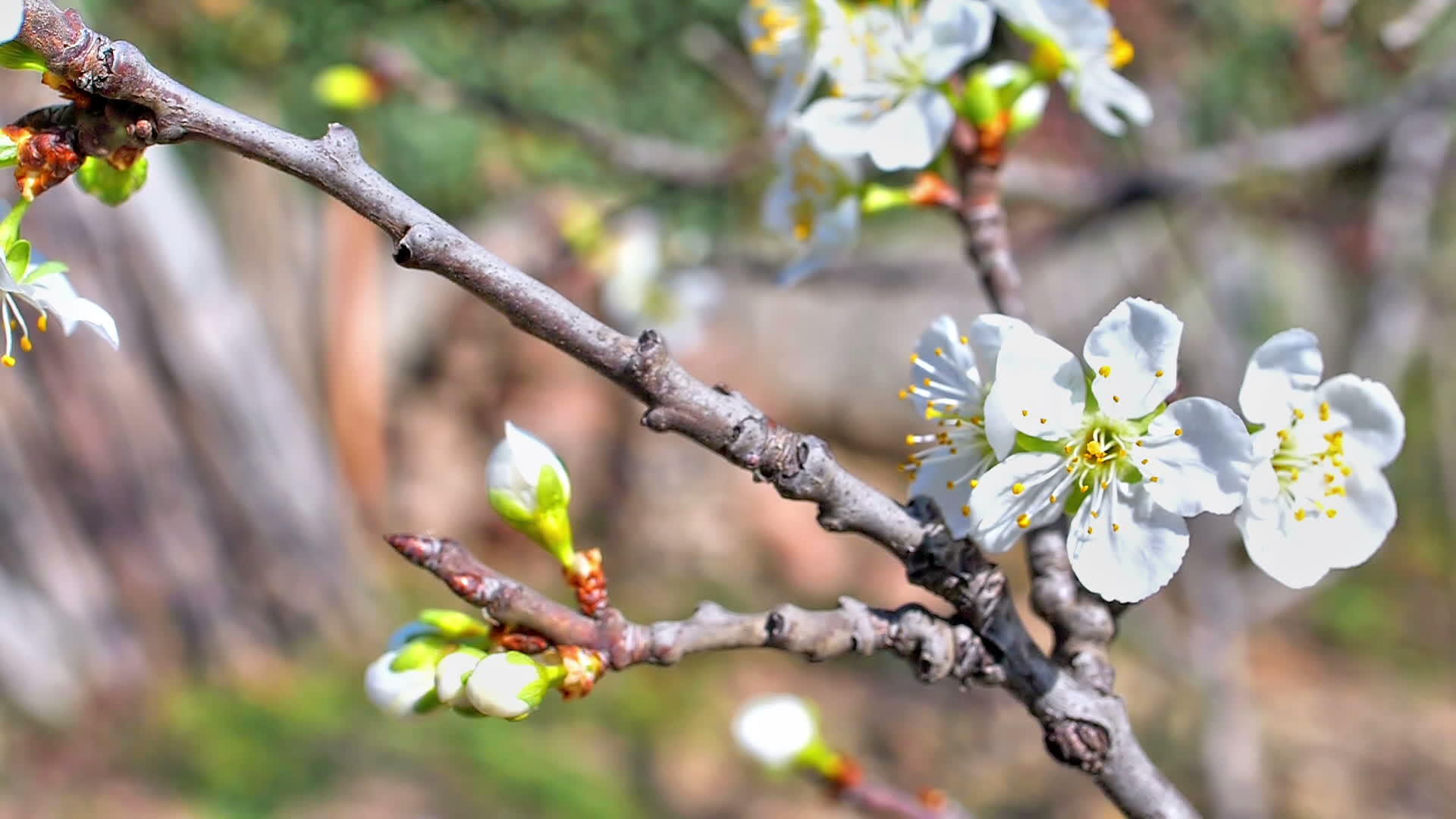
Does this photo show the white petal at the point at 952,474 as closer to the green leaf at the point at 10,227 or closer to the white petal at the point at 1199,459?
the white petal at the point at 1199,459

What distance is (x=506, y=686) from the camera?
60 centimetres

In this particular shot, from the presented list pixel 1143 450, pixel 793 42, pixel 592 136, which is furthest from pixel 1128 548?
pixel 592 136

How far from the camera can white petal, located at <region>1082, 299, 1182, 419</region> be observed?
2.04ft

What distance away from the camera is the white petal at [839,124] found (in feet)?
2.73

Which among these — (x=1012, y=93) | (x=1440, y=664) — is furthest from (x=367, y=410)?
(x=1440, y=664)

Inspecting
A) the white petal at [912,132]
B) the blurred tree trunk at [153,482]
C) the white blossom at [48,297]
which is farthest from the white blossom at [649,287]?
the white blossom at [48,297]

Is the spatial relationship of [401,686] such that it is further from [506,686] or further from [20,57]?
[20,57]

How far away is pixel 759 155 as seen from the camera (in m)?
1.88

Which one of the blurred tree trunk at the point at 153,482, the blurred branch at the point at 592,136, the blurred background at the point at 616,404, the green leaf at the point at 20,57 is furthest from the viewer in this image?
the blurred tree trunk at the point at 153,482

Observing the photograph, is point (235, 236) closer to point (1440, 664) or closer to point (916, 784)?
point (916, 784)

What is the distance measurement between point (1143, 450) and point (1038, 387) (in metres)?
0.08

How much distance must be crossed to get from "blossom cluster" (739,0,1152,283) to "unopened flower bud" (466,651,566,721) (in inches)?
17.3

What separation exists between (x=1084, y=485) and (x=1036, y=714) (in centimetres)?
14

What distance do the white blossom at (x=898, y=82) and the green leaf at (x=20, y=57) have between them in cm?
51
